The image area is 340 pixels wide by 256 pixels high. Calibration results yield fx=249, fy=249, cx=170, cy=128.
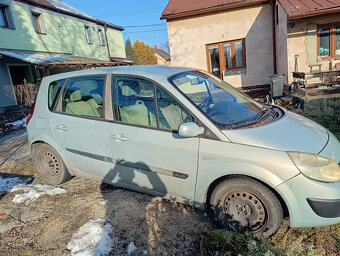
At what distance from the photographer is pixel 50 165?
3.98 m

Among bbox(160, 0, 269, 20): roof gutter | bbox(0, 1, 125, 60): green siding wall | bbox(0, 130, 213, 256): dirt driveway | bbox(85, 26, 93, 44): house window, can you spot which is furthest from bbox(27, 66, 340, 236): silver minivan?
bbox(85, 26, 93, 44): house window

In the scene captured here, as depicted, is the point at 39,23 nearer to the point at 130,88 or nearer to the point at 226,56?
the point at 226,56

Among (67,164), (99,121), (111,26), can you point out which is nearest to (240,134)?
(99,121)

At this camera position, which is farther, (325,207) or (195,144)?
(195,144)

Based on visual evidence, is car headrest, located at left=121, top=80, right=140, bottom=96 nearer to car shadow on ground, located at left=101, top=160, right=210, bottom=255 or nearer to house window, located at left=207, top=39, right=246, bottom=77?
car shadow on ground, located at left=101, top=160, right=210, bottom=255

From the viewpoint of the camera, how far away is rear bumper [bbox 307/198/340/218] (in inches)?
86.0

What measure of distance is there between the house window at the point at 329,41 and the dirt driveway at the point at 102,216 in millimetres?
9161

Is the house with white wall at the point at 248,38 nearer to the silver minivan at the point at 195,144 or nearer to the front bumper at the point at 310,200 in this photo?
the silver minivan at the point at 195,144

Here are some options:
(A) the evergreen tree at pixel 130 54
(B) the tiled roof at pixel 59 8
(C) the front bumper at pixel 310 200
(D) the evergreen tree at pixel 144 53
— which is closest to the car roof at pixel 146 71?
(C) the front bumper at pixel 310 200

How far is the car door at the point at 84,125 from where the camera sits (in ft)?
10.6

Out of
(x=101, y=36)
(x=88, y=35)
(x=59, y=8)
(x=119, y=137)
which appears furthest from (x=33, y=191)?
(x=101, y=36)

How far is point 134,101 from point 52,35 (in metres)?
17.3

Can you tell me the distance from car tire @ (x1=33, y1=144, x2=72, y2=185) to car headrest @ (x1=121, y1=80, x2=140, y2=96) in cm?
159

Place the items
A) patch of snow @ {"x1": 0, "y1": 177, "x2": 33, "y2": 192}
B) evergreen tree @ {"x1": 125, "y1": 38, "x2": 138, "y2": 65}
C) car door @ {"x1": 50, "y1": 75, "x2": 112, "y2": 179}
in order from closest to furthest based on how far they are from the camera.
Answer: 1. car door @ {"x1": 50, "y1": 75, "x2": 112, "y2": 179}
2. patch of snow @ {"x1": 0, "y1": 177, "x2": 33, "y2": 192}
3. evergreen tree @ {"x1": 125, "y1": 38, "x2": 138, "y2": 65}
